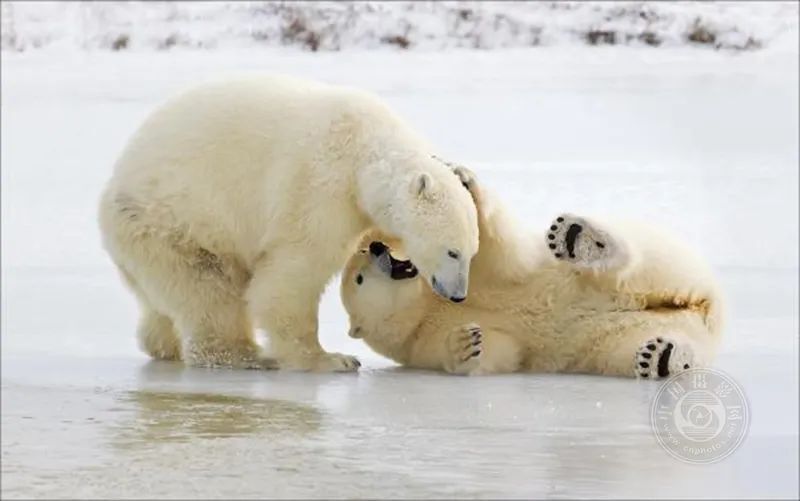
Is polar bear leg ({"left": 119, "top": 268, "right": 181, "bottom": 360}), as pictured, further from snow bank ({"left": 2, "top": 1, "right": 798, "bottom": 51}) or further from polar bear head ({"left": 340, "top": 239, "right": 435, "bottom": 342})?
snow bank ({"left": 2, "top": 1, "right": 798, "bottom": 51})

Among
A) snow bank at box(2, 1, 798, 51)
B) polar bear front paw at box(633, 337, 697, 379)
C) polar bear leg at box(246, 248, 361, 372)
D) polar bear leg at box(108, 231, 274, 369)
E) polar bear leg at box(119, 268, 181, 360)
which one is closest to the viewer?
polar bear front paw at box(633, 337, 697, 379)

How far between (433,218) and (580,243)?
0.45 meters

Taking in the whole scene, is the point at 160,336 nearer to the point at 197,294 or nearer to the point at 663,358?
the point at 197,294

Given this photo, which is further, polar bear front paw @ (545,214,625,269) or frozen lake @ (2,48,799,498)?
polar bear front paw @ (545,214,625,269)

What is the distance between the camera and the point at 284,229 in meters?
4.48

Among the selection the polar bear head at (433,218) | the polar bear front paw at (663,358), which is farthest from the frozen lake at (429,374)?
the polar bear head at (433,218)

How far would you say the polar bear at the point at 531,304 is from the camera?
451 centimetres

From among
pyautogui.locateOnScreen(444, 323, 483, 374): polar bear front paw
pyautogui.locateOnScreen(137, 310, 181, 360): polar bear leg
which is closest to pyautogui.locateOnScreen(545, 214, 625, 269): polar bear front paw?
pyautogui.locateOnScreen(444, 323, 483, 374): polar bear front paw

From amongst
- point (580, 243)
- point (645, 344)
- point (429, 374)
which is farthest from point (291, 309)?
point (645, 344)

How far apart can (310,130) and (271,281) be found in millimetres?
471

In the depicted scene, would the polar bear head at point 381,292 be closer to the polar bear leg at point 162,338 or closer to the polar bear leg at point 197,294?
the polar bear leg at point 197,294

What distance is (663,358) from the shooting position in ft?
14.2

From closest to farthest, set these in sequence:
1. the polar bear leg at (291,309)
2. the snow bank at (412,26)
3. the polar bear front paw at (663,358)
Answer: the polar bear front paw at (663,358) < the polar bear leg at (291,309) < the snow bank at (412,26)

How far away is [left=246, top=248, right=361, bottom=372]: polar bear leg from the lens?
14.6 feet
